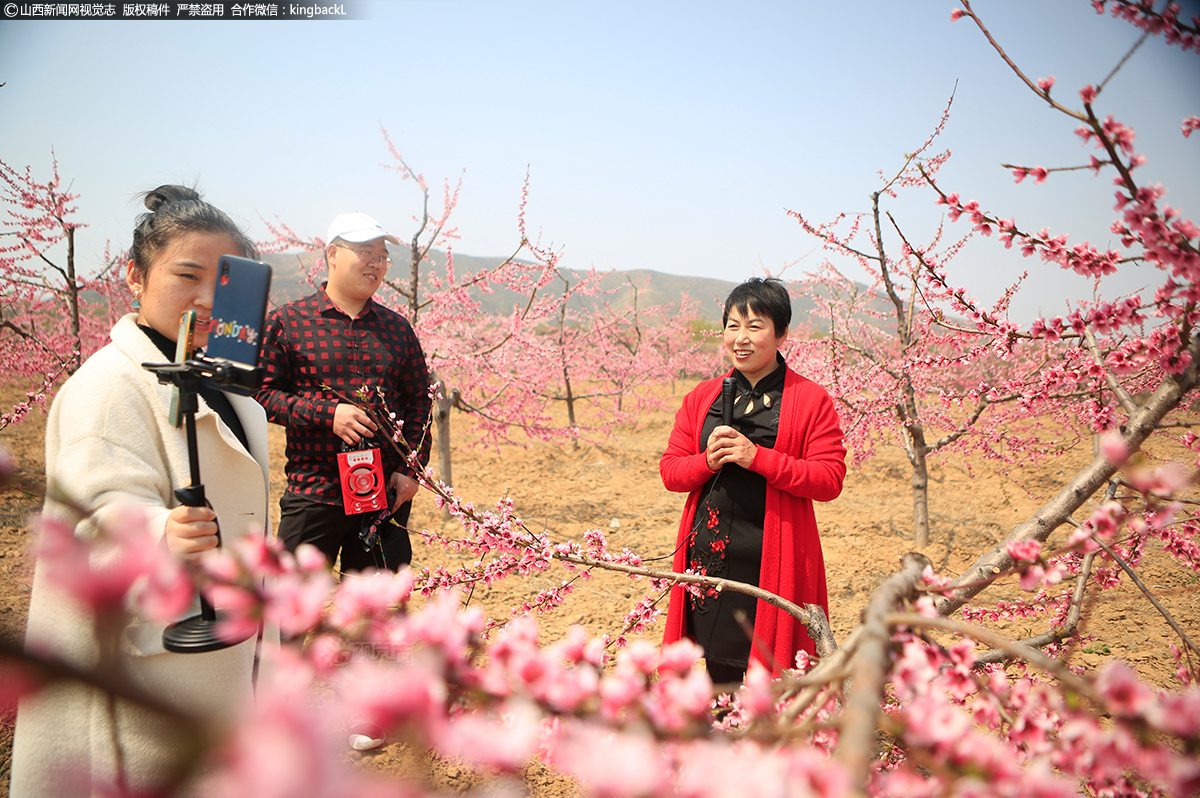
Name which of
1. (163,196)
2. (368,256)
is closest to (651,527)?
(368,256)

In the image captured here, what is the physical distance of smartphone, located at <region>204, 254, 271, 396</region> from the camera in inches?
46.4

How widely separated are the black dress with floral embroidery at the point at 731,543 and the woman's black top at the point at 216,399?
6.12ft

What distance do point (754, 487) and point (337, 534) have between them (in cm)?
211

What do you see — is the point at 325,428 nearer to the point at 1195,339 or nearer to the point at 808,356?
the point at 1195,339

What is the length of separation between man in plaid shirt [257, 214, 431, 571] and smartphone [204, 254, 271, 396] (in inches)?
57.4

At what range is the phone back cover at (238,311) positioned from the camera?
119 centimetres

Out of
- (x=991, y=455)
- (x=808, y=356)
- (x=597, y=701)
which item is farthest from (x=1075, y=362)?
(x=808, y=356)

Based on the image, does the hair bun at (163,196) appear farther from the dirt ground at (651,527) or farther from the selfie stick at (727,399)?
the selfie stick at (727,399)

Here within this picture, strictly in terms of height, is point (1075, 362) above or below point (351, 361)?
above

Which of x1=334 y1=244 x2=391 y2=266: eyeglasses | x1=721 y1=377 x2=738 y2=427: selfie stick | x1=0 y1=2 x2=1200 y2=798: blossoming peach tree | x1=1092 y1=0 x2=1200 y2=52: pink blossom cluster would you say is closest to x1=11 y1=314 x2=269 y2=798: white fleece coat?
x1=0 y1=2 x2=1200 y2=798: blossoming peach tree

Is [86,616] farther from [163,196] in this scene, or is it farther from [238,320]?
[163,196]

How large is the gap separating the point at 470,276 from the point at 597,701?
22.6 ft

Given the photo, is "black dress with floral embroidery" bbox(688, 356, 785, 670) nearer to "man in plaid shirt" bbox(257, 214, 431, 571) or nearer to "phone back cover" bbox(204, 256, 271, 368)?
"man in plaid shirt" bbox(257, 214, 431, 571)

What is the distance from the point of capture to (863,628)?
75 centimetres
